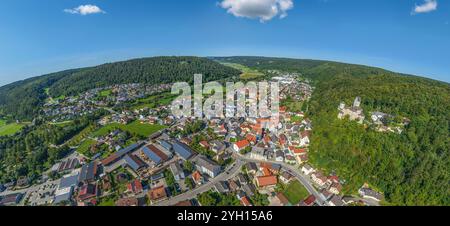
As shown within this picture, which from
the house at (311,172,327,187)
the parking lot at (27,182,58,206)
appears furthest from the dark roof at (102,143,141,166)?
the house at (311,172,327,187)

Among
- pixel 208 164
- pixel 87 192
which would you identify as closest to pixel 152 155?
pixel 87 192

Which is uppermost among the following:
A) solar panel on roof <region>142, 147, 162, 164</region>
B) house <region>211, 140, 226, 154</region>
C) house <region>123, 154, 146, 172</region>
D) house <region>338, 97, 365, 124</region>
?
house <region>338, 97, 365, 124</region>

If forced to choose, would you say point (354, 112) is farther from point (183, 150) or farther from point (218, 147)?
point (183, 150)

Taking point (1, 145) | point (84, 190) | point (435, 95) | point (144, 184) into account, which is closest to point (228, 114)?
point (144, 184)

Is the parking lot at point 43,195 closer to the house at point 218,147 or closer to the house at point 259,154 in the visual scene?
the house at point 218,147

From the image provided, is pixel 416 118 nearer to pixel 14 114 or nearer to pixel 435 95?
pixel 435 95

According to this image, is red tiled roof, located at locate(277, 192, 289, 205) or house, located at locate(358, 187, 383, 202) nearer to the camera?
red tiled roof, located at locate(277, 192, 289, 205)

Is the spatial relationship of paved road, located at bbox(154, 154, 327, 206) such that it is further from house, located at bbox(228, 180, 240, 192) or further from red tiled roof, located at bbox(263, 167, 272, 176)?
red tiled roof, located at bbox(263, 167, 272, 176)

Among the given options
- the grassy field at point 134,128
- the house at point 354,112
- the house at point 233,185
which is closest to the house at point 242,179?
the house at point 233,185
